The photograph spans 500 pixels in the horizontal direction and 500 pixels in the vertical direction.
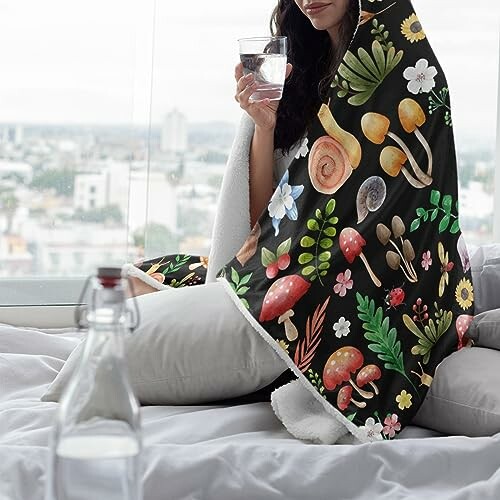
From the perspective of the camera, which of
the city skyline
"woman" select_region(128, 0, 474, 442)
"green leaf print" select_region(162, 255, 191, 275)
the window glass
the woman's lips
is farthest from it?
the window glass

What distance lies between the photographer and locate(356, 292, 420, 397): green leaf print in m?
1.74

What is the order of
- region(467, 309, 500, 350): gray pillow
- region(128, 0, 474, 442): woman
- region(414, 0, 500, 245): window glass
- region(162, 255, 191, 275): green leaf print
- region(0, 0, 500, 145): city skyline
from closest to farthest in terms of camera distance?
region(128, 0, 474, 442): woman, region(467, 309, 500, 350): gray pillow, region(162, 255, 191, 275): green leaf print, region(0, 0, 500, 145): city skyline, region(414, 0, 500, 245): window glass

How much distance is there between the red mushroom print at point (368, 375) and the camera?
1717mm

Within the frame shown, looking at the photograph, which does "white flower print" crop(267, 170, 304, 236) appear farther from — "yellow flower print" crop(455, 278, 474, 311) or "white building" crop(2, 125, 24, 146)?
"white building" crop(2, 125, 24, 146)

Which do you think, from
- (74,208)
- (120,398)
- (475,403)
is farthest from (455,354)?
(74,208)

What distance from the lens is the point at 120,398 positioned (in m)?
0.79

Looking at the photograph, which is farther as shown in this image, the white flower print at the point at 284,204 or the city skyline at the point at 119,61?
the city skyline at the point at 119,61

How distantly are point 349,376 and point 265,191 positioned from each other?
1.84 ft

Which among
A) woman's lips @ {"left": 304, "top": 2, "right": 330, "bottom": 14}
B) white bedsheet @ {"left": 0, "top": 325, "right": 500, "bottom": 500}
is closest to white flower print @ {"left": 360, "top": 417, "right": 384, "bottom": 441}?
white bedsheet @ {"left": 0, "top": 325, "right": 500, "bottom": 500}

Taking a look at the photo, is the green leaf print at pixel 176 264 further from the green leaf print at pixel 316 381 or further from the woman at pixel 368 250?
the green leaf print at pixel 316 381

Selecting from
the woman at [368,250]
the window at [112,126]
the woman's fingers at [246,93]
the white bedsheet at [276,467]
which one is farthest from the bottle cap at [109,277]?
the window at [112,126]

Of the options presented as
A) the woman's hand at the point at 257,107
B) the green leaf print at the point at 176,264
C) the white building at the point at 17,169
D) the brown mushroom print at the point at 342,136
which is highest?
the woman's hand at the point at 257,107

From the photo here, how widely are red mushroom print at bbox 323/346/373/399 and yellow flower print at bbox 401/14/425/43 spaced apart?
561mm

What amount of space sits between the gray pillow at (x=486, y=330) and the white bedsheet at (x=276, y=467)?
379 mm
